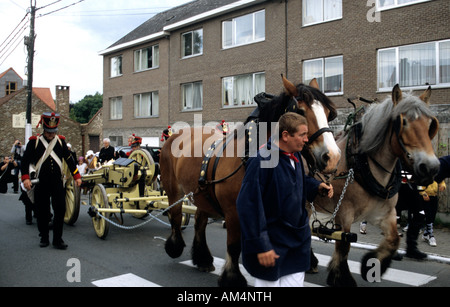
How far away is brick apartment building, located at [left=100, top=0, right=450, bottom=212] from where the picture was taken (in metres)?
14.3

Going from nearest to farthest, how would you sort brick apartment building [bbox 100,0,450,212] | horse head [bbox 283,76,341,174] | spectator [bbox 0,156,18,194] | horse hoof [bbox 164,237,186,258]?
horse head [bbox 283,76,341,174], horse hoof [bbox 164,237,186,258], spectator [bbox 0,156,18,194], brick apartment building [bbox 100,0,450,212]

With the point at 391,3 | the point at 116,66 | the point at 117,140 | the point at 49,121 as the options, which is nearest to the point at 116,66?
the point at 116,66

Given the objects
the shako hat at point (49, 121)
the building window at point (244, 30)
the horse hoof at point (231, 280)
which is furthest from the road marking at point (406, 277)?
the building window at point (244, 30)

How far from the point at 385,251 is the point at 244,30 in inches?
675

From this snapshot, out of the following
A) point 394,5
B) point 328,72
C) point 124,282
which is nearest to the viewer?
point 124,282

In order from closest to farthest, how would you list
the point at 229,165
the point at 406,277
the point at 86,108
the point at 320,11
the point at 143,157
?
the point at 229,165, the point at 406,277, the point at 143,157, the point at 320,11, the point at 86,108

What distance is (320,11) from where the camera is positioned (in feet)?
55.2

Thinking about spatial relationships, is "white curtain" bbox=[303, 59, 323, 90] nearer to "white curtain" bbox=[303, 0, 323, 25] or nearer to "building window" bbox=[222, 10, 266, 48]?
"white curtain" bbox=[303, 0, 323, 25]

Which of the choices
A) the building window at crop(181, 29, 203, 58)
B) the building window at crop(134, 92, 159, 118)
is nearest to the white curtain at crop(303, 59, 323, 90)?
the building window at crop(181, 29, 203, 58)

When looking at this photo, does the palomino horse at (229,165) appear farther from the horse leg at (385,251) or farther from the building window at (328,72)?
the building window at (328,72)

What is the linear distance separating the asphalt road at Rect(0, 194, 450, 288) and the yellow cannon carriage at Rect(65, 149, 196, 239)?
1.57ft

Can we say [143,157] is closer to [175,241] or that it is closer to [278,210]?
[175,241]
